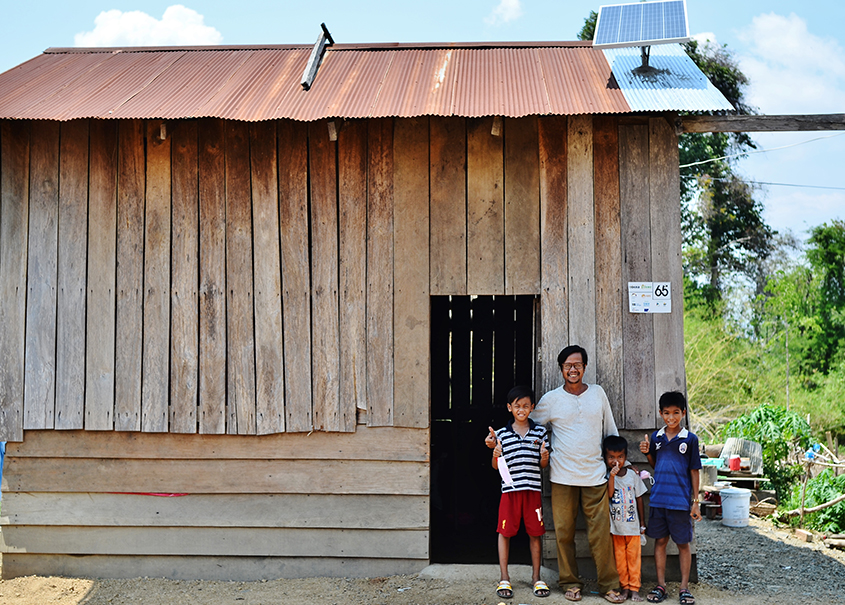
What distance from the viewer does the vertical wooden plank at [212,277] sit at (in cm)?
518

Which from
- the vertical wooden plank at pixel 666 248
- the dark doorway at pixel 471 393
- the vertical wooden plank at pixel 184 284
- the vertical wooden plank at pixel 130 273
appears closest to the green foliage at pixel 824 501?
the dark doorway at pixel 471 393

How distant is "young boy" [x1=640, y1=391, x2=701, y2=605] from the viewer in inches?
187

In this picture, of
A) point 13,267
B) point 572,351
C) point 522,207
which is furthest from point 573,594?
point 13,267

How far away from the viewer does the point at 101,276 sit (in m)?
5.28

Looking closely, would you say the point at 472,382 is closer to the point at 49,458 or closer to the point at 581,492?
the point at 581,492

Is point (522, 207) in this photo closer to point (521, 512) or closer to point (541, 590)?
point (521, 512)

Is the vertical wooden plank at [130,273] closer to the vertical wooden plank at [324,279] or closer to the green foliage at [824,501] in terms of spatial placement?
the vertical wooden plank at [324,279]

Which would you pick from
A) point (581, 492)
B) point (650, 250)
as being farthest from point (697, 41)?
point (581, 492)

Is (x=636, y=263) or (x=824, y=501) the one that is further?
(x=824, y=501)

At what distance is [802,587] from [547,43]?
16.0 feet

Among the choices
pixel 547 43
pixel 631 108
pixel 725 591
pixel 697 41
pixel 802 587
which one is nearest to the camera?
pixel 631 108

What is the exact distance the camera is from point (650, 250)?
16.9 ft

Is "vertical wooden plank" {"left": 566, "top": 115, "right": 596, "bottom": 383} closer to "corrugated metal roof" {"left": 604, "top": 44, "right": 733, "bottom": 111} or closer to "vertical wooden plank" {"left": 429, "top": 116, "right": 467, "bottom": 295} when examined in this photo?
"corrugated metal roof" {"left": 604, "top": 44, "right": 733, "bottom": 111}

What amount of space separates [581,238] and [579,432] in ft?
4.62
